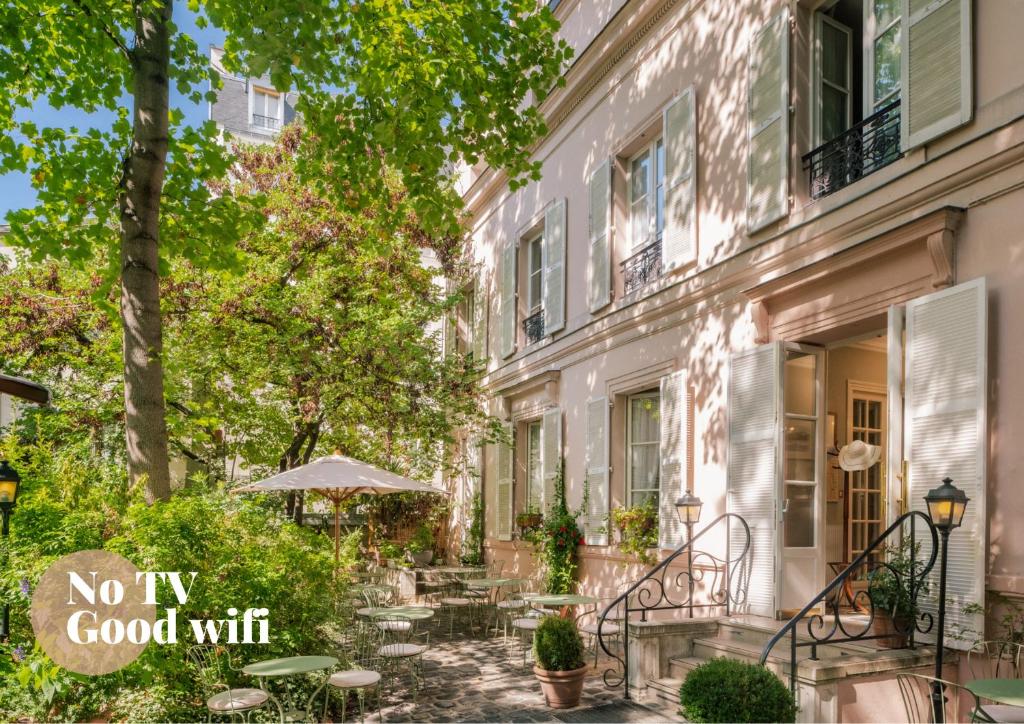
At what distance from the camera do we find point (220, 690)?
5926 mm

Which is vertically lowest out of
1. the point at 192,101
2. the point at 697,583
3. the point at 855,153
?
the point at 697,583

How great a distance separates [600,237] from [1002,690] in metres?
7.11

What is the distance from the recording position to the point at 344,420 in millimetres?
13523

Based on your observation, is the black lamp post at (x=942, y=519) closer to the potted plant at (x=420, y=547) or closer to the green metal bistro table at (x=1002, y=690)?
the green metal bistro table at (x=1002, y=690)

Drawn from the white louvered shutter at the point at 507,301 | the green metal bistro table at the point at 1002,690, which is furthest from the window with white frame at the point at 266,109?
the green metal bistro table at the point at 1002,690

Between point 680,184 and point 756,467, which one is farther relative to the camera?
point 680,184

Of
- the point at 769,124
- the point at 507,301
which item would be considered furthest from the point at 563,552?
the point at 769,124

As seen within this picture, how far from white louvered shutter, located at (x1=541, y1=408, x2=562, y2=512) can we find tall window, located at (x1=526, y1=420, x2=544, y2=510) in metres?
0.51

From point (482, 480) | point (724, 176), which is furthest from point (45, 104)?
point (482, 480)

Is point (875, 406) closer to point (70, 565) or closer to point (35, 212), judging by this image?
point (70, 565)

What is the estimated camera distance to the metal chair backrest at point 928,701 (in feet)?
16.5

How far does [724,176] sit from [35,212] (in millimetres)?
6685

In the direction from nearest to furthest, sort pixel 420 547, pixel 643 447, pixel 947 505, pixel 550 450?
1. pixel 947 505
2. pixel 643 447
3. pixel 550 450
4. pixel 420 547

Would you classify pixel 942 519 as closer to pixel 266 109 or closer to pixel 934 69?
pixel 934 69
